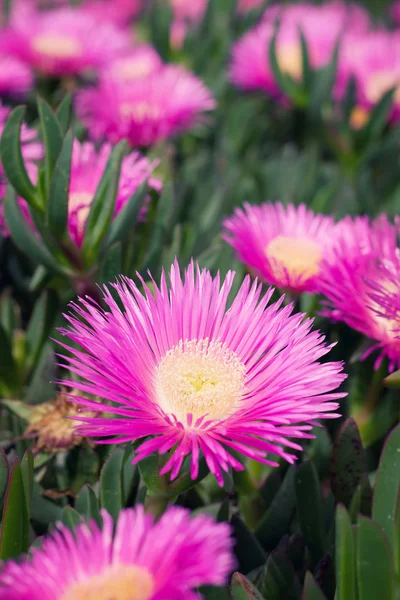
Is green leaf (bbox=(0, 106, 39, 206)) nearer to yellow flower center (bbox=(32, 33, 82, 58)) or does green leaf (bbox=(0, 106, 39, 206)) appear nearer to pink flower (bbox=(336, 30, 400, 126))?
yellow flower center (bbox=(32, 33, 82, 58))

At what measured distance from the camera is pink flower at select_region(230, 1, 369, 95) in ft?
4.06

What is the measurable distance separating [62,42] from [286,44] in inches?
16.5

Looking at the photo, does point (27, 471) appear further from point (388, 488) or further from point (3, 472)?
point (388, 488)

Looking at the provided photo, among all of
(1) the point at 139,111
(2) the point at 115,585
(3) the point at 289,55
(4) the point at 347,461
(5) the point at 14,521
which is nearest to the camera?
(2) the point at 115,585

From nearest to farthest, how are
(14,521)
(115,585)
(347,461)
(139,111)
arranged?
(115,585) < (14,521) < (347,461) < (139,111)

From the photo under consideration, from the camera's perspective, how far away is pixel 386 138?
1.14m

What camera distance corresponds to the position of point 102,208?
671 mm

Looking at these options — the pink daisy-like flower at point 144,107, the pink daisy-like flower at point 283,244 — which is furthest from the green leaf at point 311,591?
the pink daisy-like flower at point 144,107

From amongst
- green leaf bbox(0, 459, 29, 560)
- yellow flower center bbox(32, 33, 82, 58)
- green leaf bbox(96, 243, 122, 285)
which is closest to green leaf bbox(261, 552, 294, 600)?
green leaf bbox(0, 459, 29, 560)

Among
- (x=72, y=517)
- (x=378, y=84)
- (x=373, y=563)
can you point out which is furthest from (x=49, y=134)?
(x=378, y=84)

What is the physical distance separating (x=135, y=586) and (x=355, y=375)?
35 centimetres

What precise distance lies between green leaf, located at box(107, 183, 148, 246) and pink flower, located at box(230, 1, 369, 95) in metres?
0.60

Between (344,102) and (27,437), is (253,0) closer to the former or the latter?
(344,102)

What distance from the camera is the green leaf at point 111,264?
622 mm
